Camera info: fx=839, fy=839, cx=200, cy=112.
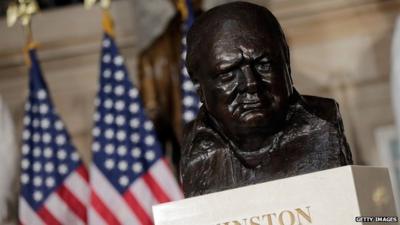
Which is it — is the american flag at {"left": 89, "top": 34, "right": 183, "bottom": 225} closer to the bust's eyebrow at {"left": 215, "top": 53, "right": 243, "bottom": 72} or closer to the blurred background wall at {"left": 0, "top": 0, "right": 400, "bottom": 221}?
the blurred background wall at {"left": 0, "top": 0, "right": 400, "bottom": 221}

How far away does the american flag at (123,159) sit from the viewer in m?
4.05

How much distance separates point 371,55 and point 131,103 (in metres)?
1.56

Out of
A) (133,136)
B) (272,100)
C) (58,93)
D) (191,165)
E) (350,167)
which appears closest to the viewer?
(350,167)

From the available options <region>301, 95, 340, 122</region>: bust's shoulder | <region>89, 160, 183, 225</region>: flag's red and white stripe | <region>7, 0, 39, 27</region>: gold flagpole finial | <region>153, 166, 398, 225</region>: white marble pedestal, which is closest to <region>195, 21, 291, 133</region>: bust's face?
<region>301, 95, 340, 122</region>: bust's shoulder

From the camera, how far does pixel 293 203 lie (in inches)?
73.7

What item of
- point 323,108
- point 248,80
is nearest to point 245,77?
point 248,80

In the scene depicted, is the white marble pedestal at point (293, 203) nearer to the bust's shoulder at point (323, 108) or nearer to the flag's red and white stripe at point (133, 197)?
the bust's shoulder at point (323, 108)

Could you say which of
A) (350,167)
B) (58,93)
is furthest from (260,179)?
(58,93)

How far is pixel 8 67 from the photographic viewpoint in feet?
17.3

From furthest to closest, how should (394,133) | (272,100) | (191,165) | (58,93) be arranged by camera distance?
(58,93), (394,133), (191,165), (272,100)

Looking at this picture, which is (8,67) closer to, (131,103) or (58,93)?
(58,93)

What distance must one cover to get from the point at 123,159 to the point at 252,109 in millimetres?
2217

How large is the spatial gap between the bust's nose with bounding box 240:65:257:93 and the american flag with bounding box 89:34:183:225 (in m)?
2.02

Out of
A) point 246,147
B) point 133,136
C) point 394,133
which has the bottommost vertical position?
point 394,133
